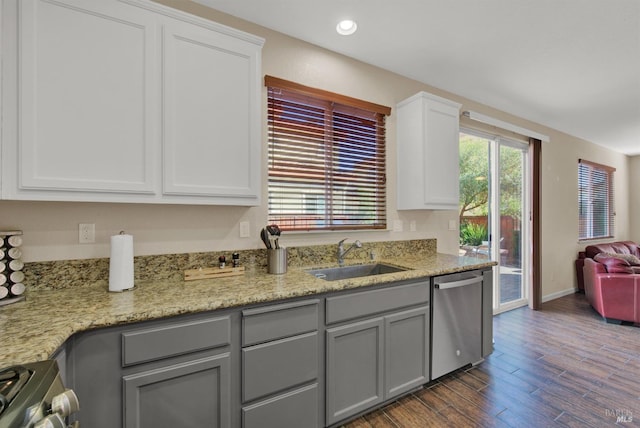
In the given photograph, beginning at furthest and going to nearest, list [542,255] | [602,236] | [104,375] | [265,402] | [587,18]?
[602,236] → [542,255] → [587,18] → [265,402] → [104,375]

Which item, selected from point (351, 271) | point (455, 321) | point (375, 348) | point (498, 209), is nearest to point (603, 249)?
point (498, 209)

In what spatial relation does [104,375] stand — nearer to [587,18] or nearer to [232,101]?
[232,101]

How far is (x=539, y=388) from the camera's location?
218 cm

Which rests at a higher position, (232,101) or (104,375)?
(232,101)

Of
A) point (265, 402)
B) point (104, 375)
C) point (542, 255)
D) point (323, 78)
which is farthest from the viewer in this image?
point (542, 255)

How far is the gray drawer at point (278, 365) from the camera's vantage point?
140 centimetres

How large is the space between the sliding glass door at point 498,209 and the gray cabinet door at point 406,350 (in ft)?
5.76

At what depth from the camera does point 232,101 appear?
170 centimetres

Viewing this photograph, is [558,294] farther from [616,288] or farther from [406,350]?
[406,350]

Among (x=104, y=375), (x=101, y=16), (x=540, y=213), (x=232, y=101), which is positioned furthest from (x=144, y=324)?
(x=540, y=213)

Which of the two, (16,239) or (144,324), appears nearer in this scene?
(144,324)

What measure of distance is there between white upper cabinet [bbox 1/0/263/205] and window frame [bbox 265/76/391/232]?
392 millimetres

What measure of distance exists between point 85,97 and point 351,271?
75.5 inches

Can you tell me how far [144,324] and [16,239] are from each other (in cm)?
80
